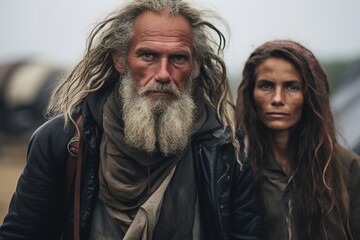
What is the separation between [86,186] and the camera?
3.15 metres

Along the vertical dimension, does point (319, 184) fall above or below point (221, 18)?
below

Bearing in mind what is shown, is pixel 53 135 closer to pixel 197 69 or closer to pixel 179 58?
pixel 179 58

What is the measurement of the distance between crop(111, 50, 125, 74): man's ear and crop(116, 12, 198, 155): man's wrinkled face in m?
0.06

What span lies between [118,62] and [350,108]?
6631 mm

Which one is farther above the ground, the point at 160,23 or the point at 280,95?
the point at 160,23

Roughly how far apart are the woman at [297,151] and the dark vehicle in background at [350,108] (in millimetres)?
2400

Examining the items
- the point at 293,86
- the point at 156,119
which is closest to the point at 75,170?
the point at 156,119

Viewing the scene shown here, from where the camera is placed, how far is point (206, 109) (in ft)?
11.5

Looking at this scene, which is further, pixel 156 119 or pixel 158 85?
pixel 156 119

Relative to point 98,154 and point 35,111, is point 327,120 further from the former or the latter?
point 35,111

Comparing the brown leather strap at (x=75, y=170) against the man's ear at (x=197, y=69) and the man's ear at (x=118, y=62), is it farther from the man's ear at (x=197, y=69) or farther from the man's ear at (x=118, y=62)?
the man's ear at (x=197, y=69)

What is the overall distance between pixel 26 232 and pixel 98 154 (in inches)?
21.6

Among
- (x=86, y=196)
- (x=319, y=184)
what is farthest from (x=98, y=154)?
(x=319, y=184)

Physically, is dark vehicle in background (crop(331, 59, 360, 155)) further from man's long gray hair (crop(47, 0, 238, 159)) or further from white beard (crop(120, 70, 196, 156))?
white beard (crop(120, 70, 196, 156))
